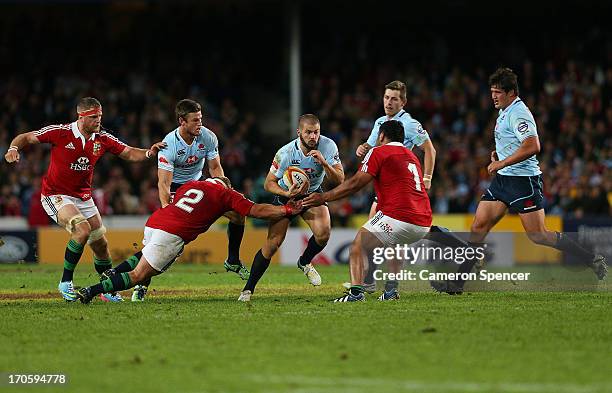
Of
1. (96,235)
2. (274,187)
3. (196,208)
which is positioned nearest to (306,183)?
(274,187)

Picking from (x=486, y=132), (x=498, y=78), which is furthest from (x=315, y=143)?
(x=486, y=132)

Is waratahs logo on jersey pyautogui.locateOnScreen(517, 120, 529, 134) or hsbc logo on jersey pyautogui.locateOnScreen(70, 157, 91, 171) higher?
waratahs logo on jersey pyautogui.locateOnScreen(517, 120, 529, 134)

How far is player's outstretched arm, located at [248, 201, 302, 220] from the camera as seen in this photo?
11969mm

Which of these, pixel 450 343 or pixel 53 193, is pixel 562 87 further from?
pixel 450 343

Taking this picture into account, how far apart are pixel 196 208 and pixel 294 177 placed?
4.42ft

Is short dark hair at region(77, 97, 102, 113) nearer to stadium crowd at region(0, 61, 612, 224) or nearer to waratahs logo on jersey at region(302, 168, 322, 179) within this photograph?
waratahs logo on jersey at region(302, 168, 322, 179)

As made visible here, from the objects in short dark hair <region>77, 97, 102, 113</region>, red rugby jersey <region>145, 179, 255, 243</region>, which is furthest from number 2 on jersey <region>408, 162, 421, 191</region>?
short dark hair <region>77, 97, 102, 113</region>

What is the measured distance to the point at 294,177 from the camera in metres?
12.7

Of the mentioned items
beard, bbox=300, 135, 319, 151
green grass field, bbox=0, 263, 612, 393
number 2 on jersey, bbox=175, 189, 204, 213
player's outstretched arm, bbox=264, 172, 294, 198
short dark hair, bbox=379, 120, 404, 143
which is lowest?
green grass field, bbox=0, 263, 612, 393

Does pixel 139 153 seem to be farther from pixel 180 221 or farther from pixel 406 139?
pixel 406 139

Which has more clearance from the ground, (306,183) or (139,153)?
(139,153)

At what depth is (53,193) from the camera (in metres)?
13.3

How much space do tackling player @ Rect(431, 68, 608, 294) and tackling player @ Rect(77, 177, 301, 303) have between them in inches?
94.9

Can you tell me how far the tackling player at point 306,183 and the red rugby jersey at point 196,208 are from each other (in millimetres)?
632
